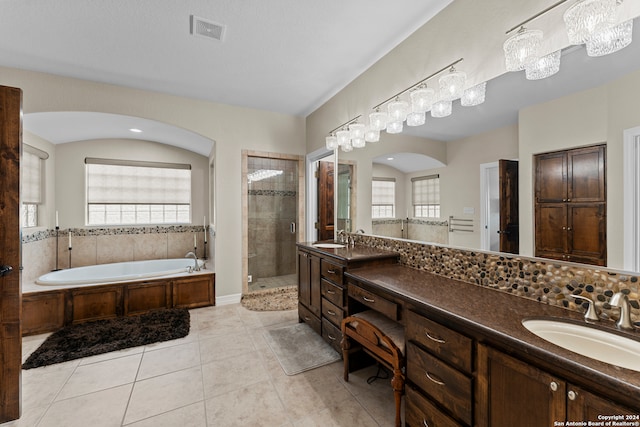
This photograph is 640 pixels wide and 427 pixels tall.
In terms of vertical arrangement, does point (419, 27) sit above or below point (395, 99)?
above

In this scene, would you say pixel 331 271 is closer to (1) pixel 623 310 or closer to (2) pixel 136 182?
(1) pixel 623 310

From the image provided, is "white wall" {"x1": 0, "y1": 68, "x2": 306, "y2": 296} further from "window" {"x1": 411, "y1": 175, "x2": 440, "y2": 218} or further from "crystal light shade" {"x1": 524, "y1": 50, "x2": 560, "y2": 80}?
"crystal light shade" {"x1": 524, "y1": 50, "x2": 560, "y2": 80}

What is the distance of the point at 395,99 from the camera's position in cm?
233

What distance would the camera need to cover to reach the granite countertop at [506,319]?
0.76 m

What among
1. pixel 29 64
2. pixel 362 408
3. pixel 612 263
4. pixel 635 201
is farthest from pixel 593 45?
pixel 29 64

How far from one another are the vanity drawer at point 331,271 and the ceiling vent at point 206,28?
2161 mm

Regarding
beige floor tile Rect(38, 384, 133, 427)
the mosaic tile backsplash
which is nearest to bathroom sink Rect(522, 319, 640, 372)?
the mosaic tile backsplash

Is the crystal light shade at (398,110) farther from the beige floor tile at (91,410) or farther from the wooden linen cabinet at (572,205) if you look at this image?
the beige floor tile at (91,410)

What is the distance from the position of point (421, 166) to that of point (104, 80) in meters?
3.58

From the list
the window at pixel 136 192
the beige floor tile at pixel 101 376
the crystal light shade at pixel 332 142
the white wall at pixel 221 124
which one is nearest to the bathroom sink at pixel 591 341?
the crystal light shade at pixel 332 142

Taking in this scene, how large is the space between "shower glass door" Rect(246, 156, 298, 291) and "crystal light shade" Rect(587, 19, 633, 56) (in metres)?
3.48

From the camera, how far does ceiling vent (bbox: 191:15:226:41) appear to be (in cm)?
208

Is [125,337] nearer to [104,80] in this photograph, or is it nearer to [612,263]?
[104,80]

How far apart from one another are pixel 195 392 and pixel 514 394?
200 cm
